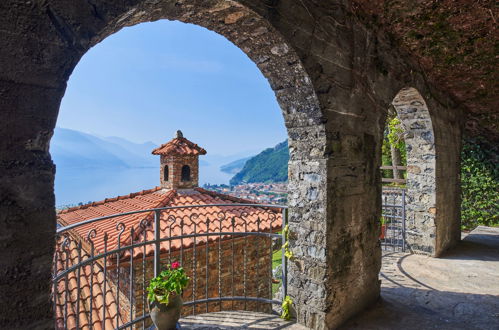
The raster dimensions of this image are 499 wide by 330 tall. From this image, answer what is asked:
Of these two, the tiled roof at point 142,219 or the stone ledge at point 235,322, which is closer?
the stone ledge at point 235,322

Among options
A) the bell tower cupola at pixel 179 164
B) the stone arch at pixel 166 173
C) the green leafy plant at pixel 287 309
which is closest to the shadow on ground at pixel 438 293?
the green leafy plant at pixel 287 309

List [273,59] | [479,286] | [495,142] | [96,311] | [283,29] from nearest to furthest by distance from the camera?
[283,29]
[273,59]
[479,286]
[96,311]
[495,142]

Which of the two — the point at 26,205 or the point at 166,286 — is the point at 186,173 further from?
the point at 26,205

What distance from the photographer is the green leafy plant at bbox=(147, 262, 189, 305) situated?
2.47m

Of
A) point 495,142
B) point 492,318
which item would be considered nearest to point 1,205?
point 492,318

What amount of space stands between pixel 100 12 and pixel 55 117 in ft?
1.79

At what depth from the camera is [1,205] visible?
3.84 feet

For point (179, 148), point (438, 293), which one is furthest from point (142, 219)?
point (438, 293)

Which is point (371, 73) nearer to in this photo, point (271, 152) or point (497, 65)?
point (497, 65)

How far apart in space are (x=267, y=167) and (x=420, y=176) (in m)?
27.9

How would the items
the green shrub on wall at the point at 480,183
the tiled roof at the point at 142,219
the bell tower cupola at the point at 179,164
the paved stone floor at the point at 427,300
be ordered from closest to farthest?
the paved stone floor at the point at 427,300
the tiled roof at the point at 142,219
the green shrub on wall at the point at 480,183
the bell tower cupola at the point at 179,164

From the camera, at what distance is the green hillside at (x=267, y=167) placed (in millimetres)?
29895

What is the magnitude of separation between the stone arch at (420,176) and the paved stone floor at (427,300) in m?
0.36

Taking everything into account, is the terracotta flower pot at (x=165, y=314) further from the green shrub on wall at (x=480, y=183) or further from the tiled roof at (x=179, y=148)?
the green shrub on wall at (x=480, y=183)
